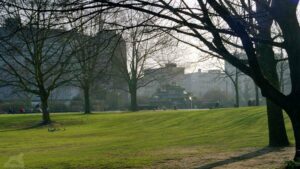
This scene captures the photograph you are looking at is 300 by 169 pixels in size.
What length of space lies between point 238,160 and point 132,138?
13.0 meters

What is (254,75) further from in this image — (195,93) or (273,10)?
(195,93)

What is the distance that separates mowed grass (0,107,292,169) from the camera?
50.6ft

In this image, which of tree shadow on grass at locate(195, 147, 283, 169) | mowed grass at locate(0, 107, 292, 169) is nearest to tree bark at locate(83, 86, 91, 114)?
mowed grass at locate(0, 107, 292, 169)

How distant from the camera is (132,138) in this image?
86.8ft

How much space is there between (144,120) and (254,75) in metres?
34.7

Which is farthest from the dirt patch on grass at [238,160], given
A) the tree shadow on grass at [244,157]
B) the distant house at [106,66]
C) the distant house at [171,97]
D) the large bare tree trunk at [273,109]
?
the distant house at [171,97]

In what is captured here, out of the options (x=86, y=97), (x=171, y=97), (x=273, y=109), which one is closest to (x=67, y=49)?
(x=86, y=97)

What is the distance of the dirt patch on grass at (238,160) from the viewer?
41.6 ft

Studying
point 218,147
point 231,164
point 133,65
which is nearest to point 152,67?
point 133,65

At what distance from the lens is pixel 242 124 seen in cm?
3067

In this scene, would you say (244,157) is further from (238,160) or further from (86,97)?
(86,97)

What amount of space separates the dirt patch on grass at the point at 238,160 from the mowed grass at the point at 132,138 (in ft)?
2.06

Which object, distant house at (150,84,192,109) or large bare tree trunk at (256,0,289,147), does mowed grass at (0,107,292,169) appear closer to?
large bare tree trunk at (256,0,289,147)

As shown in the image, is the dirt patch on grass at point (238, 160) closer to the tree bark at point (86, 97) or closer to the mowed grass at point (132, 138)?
the mowed grass at point (132, 138)
